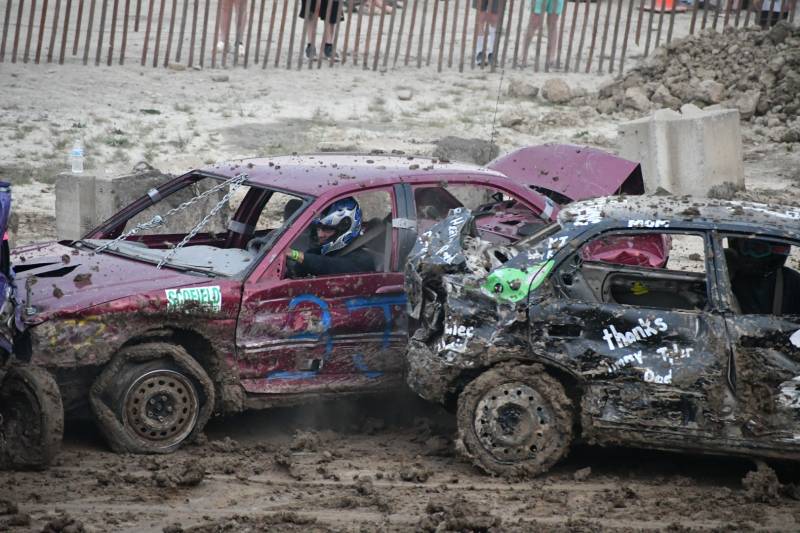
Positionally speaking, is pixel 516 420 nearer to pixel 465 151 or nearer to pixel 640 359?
pixel 640 359

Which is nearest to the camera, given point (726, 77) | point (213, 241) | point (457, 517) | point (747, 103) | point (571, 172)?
point (457, 517)

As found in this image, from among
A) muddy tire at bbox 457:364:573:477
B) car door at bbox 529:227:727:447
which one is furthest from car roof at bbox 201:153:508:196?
muddy tire at bbox 457:364:573:477

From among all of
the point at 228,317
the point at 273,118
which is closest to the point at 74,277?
the point at 228,317

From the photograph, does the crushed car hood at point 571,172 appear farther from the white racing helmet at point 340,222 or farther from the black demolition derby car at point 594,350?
the black demolition derby car at point 594,350

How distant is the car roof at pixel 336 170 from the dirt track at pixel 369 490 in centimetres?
166

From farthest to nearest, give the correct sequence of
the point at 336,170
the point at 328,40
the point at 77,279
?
the point at 328,40, the point at 336,170, the point at 77,279

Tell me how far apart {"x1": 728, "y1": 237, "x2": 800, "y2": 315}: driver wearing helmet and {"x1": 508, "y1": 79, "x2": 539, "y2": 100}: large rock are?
12.3 m

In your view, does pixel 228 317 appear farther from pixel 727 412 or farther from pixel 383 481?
pixel 727 412

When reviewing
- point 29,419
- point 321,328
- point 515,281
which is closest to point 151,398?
point 29,419

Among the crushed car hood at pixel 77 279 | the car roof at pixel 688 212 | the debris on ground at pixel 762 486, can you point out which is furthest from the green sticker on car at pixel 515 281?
the crushed car hood at pixel 77 279

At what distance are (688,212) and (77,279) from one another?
3685 millimetres

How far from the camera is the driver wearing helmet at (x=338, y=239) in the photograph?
8.00 metres

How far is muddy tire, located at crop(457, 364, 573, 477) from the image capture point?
7117 millimetres

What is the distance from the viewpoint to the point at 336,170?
27.7 ft
